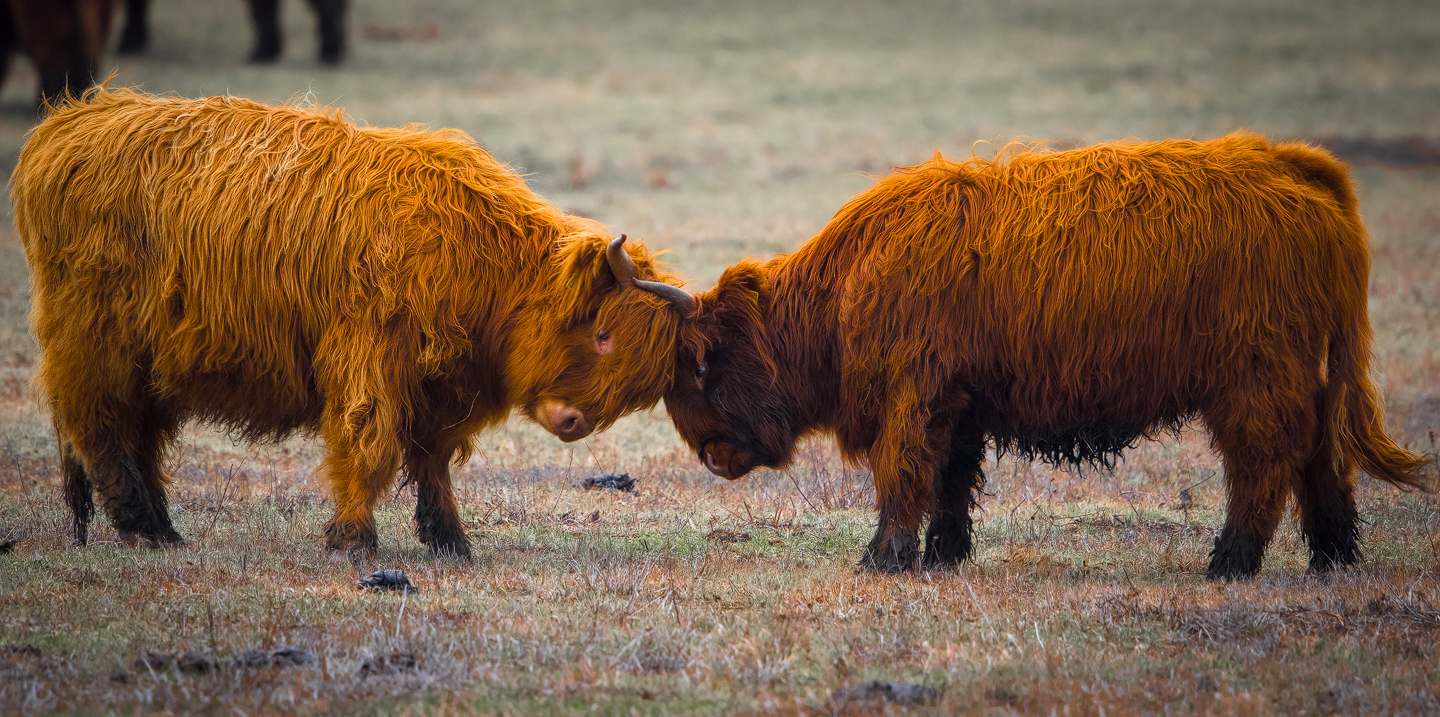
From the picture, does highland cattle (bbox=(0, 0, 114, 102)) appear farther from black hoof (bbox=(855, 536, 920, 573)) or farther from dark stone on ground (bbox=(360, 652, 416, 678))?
dark stone on ground (bbox=(360, 652, 416, 678))

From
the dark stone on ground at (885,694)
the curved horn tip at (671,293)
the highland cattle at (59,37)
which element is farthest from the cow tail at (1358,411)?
the highland cattle at (59,37)

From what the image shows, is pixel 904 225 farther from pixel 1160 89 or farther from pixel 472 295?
pixel 1160 89

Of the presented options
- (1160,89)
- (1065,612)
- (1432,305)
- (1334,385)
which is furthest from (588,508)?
(1160,89)

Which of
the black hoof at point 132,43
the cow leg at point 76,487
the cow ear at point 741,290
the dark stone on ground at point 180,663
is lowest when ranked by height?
the cow leg at point 76,487

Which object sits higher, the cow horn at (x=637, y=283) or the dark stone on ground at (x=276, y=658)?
the cow horn at (x=637, y=283)

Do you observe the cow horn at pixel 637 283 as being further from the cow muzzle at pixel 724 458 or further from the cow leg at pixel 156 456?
the cow leg at pixel 156 456

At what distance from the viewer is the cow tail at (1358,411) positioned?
6.30 m

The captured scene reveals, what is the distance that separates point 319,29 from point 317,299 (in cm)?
2375

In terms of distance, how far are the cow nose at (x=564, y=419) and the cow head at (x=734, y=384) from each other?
60 centimetres

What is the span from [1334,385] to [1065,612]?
1.87m

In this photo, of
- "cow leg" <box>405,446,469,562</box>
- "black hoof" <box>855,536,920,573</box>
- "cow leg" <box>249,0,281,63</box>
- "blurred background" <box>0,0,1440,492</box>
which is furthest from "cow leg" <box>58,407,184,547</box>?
"cow leg" <box>249,0,281,63</box>

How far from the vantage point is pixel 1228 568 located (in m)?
6.41

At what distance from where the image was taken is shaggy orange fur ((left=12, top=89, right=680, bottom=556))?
6211 mm

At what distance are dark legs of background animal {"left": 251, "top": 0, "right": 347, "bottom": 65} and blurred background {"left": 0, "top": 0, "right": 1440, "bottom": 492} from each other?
49 cm
